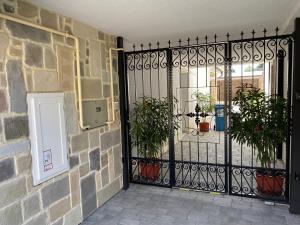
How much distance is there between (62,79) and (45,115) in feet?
1.31

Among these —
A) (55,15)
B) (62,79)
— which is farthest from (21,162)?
(55,15)

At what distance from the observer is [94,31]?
2.81 meters

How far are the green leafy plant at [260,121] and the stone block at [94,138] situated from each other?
1.64 metres

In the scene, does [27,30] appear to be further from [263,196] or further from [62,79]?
[263,196]

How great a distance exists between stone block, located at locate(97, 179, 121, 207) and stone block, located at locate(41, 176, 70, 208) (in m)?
0.61

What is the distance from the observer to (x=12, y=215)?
72.1 inches

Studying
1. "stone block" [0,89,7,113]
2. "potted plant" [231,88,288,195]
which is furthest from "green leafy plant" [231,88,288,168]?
"stone block" [0,89,7,113]

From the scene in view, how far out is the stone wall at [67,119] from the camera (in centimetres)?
180

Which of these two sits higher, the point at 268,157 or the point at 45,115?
the point at 45,115

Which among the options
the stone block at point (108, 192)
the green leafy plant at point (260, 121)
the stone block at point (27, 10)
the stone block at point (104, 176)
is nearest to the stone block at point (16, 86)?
the stone block at point (27, 10)

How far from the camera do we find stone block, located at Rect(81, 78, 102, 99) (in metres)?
2.61

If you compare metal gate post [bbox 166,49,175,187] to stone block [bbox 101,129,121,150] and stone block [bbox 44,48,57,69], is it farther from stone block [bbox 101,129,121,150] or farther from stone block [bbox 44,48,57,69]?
stone block [bbox 44,48,57,69]

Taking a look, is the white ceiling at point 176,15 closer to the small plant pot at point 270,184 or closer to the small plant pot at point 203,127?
the small plant pot at point 270,184

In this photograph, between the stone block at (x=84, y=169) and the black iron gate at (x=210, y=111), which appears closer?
the stone block at (x=84, y=169)
